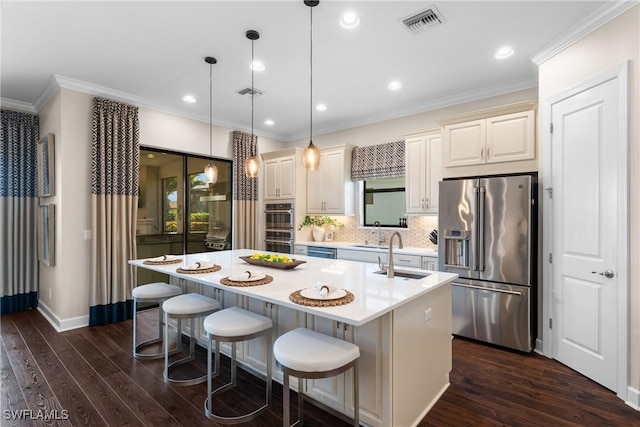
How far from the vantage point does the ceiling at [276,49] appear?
2.54m

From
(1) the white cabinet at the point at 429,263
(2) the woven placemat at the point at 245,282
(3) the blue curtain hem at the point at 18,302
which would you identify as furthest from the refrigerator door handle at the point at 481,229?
(3) the blue curtain hem at the point at 18,302

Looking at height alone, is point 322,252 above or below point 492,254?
below

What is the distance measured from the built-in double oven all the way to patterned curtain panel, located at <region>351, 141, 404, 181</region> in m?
Result: 1.35

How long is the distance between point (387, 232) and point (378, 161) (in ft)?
3.76

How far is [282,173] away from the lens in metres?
5.86

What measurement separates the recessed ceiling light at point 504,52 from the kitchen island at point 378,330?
2282mm

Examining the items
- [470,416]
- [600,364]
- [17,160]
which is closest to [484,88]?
[600,364]

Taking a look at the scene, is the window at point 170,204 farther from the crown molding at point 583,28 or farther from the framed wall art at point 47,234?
the crown molding at point 583,28

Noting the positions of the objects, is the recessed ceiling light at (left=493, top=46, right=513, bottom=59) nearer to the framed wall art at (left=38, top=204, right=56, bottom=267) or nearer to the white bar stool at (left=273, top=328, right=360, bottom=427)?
the white bar stool at (left=273, top=328, right=360, bottom=427)

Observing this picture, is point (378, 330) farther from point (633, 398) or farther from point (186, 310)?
point (633, 398)

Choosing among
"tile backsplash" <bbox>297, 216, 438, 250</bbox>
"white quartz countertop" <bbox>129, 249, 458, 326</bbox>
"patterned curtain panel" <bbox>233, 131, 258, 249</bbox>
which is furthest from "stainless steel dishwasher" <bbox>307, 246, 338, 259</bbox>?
"white quartz countertop" <bbox>129, 249, 458, 326</bbox>

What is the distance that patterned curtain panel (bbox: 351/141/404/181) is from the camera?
4.96m

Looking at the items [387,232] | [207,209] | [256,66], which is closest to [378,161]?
[387,232]

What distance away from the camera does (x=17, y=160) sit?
4.51m
